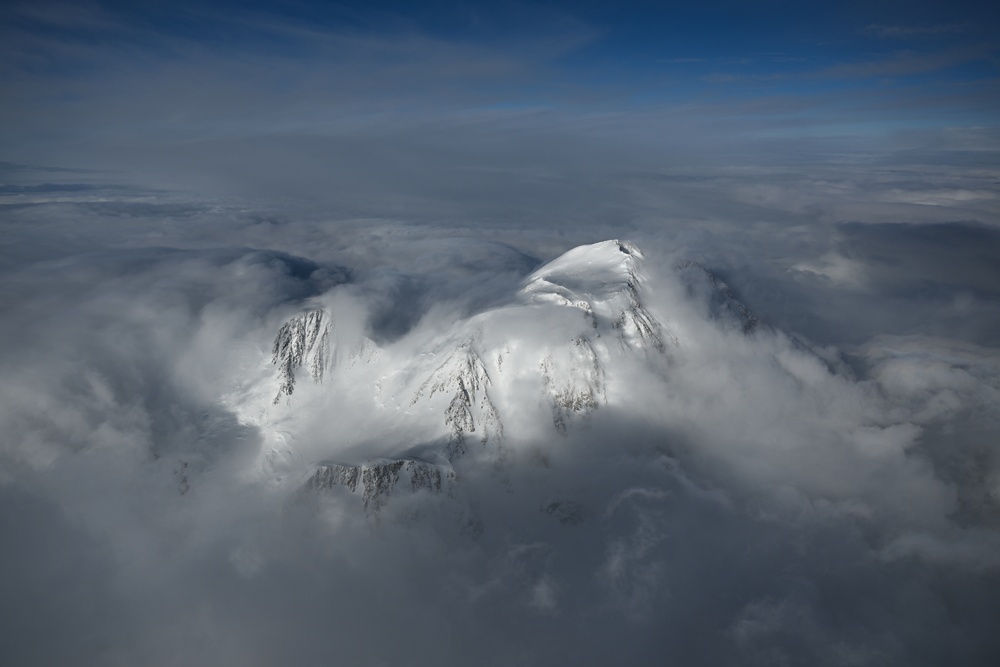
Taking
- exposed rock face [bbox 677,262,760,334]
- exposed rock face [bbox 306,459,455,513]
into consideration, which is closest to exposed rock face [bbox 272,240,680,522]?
exposed rock face [bbox 306,459,455,513]

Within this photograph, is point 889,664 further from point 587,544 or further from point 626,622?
point 587,544

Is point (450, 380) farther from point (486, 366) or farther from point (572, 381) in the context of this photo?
point (572, 381)

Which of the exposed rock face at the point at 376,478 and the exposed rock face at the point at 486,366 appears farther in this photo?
the exposed rock face at the point at 486,366

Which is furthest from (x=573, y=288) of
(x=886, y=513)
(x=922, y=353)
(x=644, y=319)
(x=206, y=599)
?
(x=922, y=353)

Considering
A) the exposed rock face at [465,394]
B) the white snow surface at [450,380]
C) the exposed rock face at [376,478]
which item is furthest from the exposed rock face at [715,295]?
the exposed rock face at [376,478]

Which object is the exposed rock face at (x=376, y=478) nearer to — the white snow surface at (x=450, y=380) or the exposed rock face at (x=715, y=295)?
the white snow surface at (x=450, y=380)

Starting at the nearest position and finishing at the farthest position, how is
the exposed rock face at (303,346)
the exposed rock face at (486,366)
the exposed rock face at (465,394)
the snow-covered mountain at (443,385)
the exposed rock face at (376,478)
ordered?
the exposed rock face at (376,478) < the snow-covered mountain at (443,385) < the exposed rock face at (486,366) < the exposed rock face at (465,394) < the exposed rock face at (303,346)

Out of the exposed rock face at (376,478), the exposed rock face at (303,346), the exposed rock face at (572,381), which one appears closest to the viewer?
the exposed rock face at (376,478)

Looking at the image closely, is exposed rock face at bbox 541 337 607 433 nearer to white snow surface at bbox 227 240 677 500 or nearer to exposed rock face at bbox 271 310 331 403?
white snow surface at bbox 227 240 677 500
